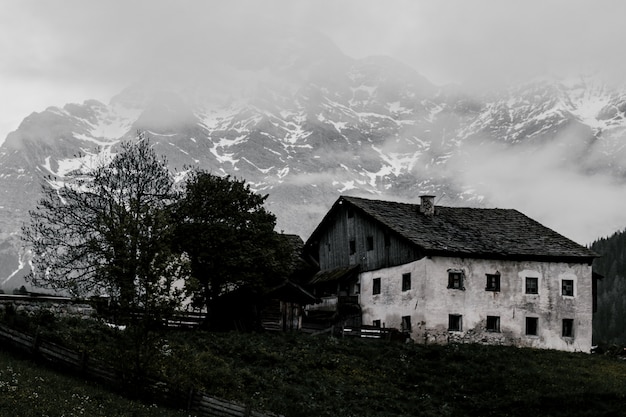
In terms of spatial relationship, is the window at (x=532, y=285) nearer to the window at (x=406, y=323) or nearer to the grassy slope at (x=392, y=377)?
the grassy slope at (x=392, y=377)

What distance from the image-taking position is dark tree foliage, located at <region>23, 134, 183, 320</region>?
1215 inches

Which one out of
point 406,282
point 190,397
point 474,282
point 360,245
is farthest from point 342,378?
point 360,245

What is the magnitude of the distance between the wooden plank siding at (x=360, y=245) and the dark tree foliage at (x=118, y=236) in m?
15.9

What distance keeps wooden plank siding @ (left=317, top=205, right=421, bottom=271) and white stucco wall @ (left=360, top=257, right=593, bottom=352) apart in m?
1.60

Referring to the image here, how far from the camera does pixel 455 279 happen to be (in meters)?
56.6

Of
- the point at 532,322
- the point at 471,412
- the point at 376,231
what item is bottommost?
the point at 471,412

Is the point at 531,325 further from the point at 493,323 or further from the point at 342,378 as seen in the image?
the point at 342,378

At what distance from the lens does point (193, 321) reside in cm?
5347

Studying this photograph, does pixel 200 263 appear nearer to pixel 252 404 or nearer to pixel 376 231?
pixel 376 231

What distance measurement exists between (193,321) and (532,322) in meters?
23.7

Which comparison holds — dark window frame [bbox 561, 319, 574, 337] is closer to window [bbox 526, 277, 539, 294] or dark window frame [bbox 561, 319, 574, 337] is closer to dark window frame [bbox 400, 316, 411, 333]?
window [bbox 526, 277, 539, 294]

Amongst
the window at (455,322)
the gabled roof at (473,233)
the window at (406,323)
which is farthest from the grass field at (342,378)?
the gabled roof at (473,233)

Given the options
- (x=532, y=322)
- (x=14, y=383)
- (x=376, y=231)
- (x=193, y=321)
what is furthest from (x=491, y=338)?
(x=14, y=383)

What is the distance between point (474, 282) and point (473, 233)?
18.6 ft
